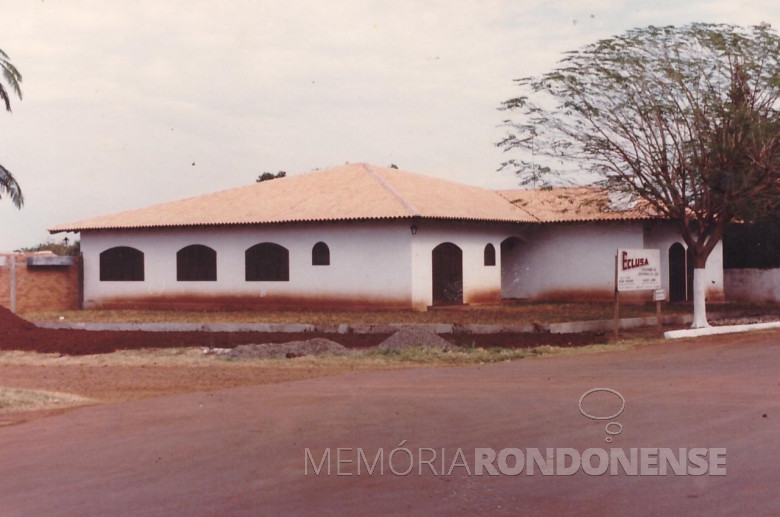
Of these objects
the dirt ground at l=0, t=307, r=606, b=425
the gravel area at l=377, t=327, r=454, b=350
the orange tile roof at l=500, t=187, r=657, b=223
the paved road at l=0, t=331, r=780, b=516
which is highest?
the orange tile roof at l=500, t=187, r=657, b=223

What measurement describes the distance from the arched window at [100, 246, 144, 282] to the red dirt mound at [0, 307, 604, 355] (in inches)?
382

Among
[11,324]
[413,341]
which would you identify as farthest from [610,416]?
[11,324]

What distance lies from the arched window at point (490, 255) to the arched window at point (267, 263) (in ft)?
22.2

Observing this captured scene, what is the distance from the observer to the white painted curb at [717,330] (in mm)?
20656

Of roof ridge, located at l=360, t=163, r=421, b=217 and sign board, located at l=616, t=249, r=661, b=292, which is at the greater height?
roof ridge, located at l=360, t=163, r=421, b=217

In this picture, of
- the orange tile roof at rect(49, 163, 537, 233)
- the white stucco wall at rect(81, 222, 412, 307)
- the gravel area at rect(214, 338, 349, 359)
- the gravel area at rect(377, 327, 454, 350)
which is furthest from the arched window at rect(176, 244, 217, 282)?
the gravel area at rect(377, 327, 454, 350)

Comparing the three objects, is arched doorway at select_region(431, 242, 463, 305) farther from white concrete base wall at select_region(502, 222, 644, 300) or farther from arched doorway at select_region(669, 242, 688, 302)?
arched doorway at select_region(669, 242, 688, 302)

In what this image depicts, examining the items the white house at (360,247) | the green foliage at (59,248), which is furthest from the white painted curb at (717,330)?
the green foliage at (59,248)

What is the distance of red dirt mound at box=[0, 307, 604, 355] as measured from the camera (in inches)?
758

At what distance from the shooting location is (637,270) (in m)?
21.5

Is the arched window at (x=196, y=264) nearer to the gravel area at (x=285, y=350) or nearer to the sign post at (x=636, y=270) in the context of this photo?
the gravel area at (x=285, y=350)

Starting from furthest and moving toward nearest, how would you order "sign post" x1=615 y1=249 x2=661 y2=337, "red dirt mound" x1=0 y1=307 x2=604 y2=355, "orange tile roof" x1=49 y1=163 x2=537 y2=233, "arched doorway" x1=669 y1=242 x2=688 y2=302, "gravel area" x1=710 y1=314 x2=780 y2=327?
1. "arched doorway" x1=669 y1=242 x2=688 y2=302
2. "orange tile roof" x1=49 y1=163 x2=537 y2=233
3. "gravel area" x1=710 y1=314 x2=780 y2=327
4. "sign post" x1=615 y1=249 x2=661 y2=337
5. "red dirt mound" x1=0 y1=307 x2=604 y2=355

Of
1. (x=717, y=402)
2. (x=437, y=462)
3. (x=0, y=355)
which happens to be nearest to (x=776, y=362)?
(x=717, y=402)

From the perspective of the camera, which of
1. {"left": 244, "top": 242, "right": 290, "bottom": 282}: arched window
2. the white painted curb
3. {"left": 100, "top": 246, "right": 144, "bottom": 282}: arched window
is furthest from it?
{"left": 100, "top": 246, "right": 144, "bottom": 282}: arched window
